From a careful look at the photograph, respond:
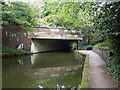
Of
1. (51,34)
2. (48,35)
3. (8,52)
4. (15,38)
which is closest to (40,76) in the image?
(8,52)

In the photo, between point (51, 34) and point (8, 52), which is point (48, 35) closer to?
point (51, 34)

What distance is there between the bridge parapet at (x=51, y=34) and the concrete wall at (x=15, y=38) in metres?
0.71

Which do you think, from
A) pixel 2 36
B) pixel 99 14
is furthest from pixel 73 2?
pixel 2 36

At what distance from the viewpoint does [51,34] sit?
13.4 metres

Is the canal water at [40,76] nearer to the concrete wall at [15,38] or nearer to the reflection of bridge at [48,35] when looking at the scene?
the concrete wall at [15,38]

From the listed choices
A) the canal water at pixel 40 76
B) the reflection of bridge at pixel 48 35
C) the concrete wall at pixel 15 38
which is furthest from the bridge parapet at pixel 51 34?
the canal water at pixel 40 76

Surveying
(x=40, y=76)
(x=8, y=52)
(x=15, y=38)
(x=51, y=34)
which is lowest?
(x=8, y=52)

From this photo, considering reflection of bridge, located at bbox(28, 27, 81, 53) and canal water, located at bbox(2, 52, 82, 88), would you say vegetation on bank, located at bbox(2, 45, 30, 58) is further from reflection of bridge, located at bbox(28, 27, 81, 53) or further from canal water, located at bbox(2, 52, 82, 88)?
canal water, located at bbox(2, 52, 82, 88)

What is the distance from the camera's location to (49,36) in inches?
523

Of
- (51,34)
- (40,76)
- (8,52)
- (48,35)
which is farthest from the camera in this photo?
(51,34)

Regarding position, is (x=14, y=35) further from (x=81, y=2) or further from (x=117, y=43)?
(x=117, y=43)

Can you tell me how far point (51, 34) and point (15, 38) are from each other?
3.78 meters

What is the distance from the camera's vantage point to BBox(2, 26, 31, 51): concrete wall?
1137cm

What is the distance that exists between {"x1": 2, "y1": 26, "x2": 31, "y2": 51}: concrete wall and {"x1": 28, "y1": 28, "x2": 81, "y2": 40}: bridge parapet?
2.34 ft
